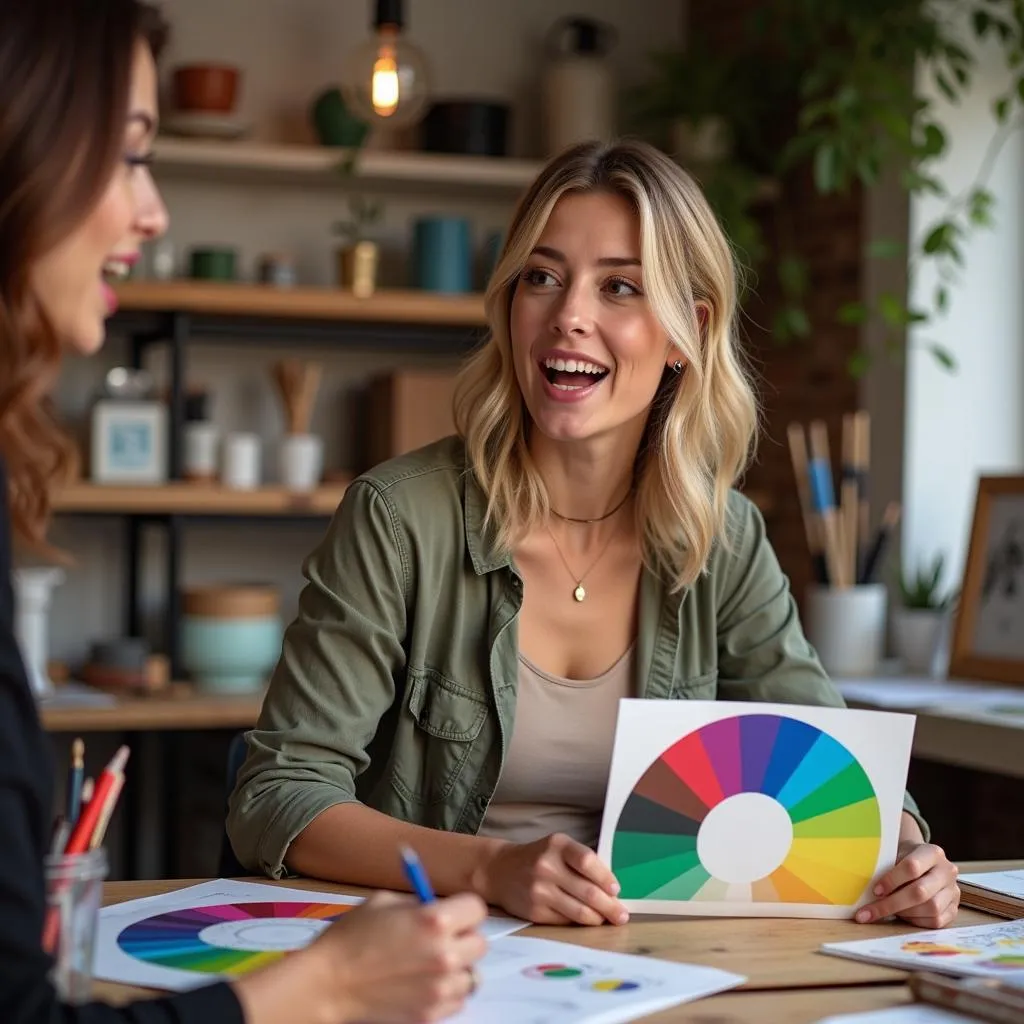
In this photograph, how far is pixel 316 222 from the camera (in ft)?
13.1

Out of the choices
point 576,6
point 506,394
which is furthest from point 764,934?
point 576,6

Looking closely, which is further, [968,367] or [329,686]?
[968,367]

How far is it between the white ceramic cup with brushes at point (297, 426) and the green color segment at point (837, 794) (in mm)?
2295

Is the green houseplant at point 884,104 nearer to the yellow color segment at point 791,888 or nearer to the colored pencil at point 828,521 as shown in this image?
the colored pencil at point 828,521

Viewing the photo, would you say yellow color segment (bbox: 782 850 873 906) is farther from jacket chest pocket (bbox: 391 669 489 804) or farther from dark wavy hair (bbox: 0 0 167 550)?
dark wavy hair (bbox: 0 0 167 550)

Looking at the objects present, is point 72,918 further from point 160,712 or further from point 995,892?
point 160,712

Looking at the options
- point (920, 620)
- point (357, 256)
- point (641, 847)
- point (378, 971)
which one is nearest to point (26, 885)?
point (378, 971)

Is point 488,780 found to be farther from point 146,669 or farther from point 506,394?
point 146,669

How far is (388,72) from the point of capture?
290 cm

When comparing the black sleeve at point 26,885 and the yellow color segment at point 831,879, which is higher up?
the black sleeve at point 26,885

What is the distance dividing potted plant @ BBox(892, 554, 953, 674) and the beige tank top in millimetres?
1506

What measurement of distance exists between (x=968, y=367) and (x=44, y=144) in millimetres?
2739

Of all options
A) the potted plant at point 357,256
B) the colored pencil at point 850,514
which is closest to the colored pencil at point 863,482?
the colored pencil at point 850,514

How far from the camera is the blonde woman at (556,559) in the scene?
5.81 ft
